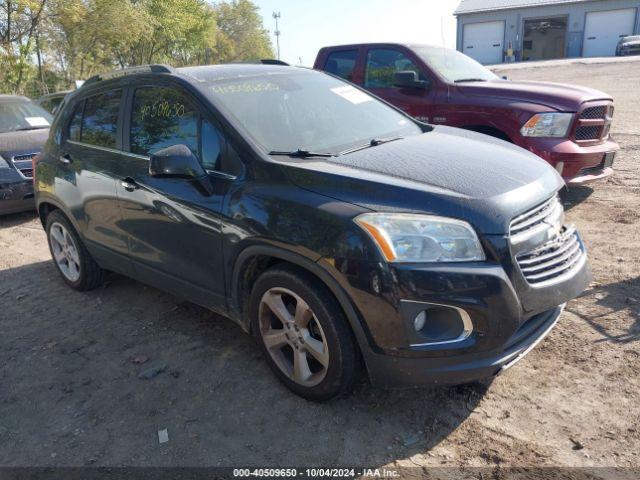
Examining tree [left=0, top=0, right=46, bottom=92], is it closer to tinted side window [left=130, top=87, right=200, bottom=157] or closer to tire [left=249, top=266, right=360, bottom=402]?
tinted side window [left=130, top=87, right=200, bottom=157]

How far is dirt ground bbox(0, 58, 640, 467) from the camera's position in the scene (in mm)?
2582

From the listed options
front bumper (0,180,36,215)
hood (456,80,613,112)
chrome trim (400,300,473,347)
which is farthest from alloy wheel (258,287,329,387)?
front bumper (0,180,36,215)

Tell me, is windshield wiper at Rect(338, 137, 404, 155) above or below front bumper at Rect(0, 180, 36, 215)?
above

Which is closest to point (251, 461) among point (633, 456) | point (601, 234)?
point (633, 456)

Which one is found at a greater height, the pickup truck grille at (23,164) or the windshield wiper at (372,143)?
the windshield wiper at (372,143)

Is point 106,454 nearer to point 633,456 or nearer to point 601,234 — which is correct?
point 633,456

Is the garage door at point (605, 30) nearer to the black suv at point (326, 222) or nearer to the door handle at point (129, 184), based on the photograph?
the black suv at point (326, 222)

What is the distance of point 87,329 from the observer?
4.02 metres

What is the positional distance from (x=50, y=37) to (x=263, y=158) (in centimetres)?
2443

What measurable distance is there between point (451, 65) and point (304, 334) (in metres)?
5.03

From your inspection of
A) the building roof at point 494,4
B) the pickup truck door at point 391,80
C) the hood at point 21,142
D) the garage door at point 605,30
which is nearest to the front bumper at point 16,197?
the hood at point 21,142

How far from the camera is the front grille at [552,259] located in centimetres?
254

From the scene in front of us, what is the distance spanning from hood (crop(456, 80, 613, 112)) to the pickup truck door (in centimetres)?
46

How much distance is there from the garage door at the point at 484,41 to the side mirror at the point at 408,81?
4408 centimetres
